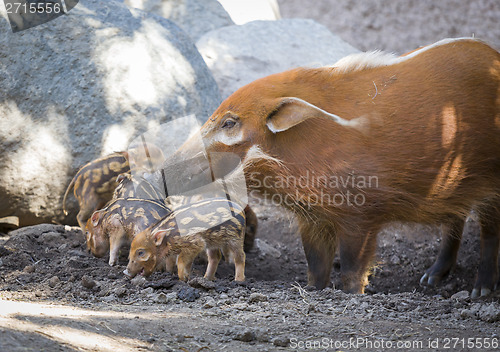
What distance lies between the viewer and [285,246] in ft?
19.5

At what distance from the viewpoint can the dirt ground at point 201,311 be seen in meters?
2.58

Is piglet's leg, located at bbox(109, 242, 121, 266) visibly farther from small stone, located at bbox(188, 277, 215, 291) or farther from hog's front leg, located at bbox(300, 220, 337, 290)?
hog's front leg, located at bbox(300, 220, 337, 290)

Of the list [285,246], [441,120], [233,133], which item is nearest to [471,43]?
[441,120]

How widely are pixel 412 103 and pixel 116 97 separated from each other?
10.5 feet

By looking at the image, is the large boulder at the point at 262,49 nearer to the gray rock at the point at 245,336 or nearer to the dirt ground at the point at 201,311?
the dirt ground at the point at 201,311

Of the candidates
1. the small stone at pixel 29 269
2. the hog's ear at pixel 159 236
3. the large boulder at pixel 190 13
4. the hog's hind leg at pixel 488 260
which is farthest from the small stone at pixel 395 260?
the large boulder at pixel 190 13

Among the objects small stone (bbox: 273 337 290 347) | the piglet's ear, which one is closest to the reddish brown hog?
the piglet's ear

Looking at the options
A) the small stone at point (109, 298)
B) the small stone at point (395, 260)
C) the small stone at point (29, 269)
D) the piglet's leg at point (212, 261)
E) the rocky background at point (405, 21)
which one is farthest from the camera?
the rocky background at point (405, 21)

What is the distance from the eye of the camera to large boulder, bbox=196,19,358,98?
8148 mm

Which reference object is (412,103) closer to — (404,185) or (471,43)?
(404,185)

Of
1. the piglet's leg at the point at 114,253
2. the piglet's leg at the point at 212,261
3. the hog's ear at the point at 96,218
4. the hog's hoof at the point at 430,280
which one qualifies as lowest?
the hog's hoof at the point at 430,280

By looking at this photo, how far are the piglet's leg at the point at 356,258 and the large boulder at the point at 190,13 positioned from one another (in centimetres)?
604

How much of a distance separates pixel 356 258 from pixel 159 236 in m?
1.49

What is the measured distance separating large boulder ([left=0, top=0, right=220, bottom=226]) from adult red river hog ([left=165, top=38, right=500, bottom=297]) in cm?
218
